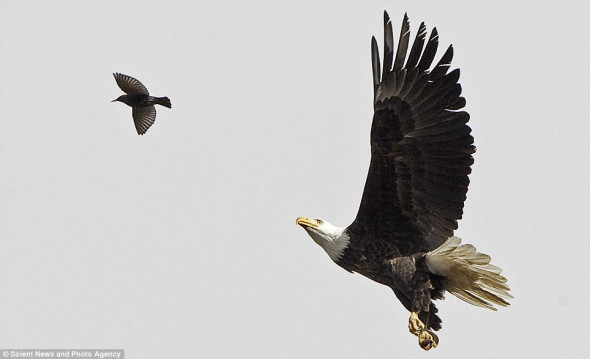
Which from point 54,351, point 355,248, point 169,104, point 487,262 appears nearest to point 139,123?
point 169,104

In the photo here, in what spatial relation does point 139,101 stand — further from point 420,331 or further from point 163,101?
point 420,331

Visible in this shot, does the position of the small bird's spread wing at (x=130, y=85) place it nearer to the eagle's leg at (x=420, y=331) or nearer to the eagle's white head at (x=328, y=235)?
the eagle's white head at (x=328, y=235)

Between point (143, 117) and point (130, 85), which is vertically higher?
point (130, 85)

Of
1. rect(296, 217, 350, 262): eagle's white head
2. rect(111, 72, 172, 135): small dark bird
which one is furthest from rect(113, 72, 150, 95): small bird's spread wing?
rect(296, 217, 350, 262): eagle's white head

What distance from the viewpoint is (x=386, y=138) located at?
30.1 ft

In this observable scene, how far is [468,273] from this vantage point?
30.7ft

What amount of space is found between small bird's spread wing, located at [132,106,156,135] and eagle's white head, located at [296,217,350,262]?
352 centimetres

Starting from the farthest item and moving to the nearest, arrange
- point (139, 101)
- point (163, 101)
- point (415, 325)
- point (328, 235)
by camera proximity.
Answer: point (139, 101) → point (163, 101) → point (328, 235) → point (415, 325)

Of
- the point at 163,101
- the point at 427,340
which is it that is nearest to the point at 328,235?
the point at 427,340

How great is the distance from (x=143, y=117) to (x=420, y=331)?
4648mm

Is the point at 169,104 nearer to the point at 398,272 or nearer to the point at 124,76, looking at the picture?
the point at 124,76

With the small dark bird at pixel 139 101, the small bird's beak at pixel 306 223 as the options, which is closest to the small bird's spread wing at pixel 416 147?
the small bird's beak at pixel 306 223

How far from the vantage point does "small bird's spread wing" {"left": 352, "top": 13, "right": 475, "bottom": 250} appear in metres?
9.02

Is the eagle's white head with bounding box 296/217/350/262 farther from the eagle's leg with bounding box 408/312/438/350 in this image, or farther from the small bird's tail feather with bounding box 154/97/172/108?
the small bird's tail feather with bounding box 154/97/172/108
